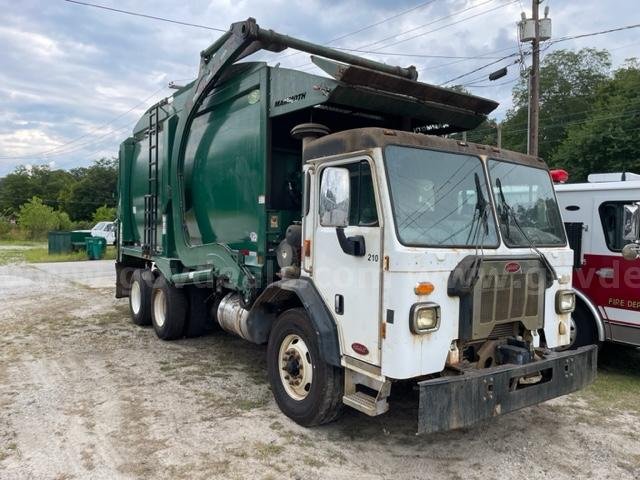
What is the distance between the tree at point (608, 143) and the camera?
26828mm

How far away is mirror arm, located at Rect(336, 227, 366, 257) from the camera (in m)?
3.87

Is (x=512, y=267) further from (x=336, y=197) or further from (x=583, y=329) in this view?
(x=583, y=329)

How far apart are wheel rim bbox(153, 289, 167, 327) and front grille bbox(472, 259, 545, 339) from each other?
517 centimetres

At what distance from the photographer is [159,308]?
7.90m

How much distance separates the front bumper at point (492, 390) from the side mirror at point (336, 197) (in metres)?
1.29

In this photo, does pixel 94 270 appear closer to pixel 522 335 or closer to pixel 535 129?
pixel 535 129

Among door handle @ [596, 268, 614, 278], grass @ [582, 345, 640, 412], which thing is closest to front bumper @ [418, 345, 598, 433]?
grass @ [582, 345, 640, 412]

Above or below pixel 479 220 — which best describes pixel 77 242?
below

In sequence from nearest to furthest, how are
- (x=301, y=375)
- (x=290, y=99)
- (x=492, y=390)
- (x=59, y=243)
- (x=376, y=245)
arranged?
(x=492, y=390) → (x=376, y=245) → (x=301, y=375) → (x=290, y=99) → (x=59, y=243)

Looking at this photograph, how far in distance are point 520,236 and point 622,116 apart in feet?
97.3

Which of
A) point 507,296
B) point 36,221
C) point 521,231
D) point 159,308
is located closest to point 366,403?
point 507,296

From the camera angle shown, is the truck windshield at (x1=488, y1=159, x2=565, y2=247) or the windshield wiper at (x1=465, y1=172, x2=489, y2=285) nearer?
the windshield wiper at (x1=465, y1=172, x2=489, y2=285)

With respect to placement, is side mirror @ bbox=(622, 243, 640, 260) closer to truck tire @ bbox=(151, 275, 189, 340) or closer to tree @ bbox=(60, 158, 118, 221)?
truck tire @ bbox=(151, 275, 189, 340)

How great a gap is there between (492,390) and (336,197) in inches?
69.2
